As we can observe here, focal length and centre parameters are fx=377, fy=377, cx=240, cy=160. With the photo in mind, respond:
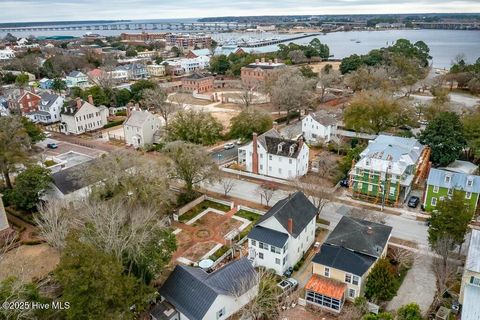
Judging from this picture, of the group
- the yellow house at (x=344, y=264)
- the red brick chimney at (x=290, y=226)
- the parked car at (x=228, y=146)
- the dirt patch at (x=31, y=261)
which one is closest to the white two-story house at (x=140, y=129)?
the parked car at (x=228, y=146)

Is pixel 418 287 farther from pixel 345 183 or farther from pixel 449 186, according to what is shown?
pixel 345 183

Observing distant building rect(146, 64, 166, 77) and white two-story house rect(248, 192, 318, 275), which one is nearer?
white two-story house rect(248, 192, 318, 275)

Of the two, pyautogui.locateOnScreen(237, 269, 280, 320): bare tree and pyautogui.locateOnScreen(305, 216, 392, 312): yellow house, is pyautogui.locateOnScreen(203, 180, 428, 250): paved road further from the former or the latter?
pyautogui.locateOnScreen(237, 269, 280, 320): bare tree

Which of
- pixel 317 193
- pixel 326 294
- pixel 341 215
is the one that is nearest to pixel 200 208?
pixel 317 193

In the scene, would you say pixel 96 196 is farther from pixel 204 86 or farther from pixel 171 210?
pixel 204 86

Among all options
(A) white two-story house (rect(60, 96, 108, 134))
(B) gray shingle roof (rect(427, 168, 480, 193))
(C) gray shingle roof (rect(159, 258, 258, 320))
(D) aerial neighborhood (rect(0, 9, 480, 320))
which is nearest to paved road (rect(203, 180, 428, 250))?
(D) aerial neighborhood (rect(0, 9, 480, 320))

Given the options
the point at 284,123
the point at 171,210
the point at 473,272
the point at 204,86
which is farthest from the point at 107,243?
the point at 204,86

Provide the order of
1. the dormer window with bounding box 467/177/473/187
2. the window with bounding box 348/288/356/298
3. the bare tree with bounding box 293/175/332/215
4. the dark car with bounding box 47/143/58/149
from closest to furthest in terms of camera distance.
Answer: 1. the window with bounding box 348/288/356/298
2. the bare tree with bounding box 293/175/332/215
3. the dormer window with bounding box 467/177/473/187
4. the dark car with bounding box 47/143/58/149
